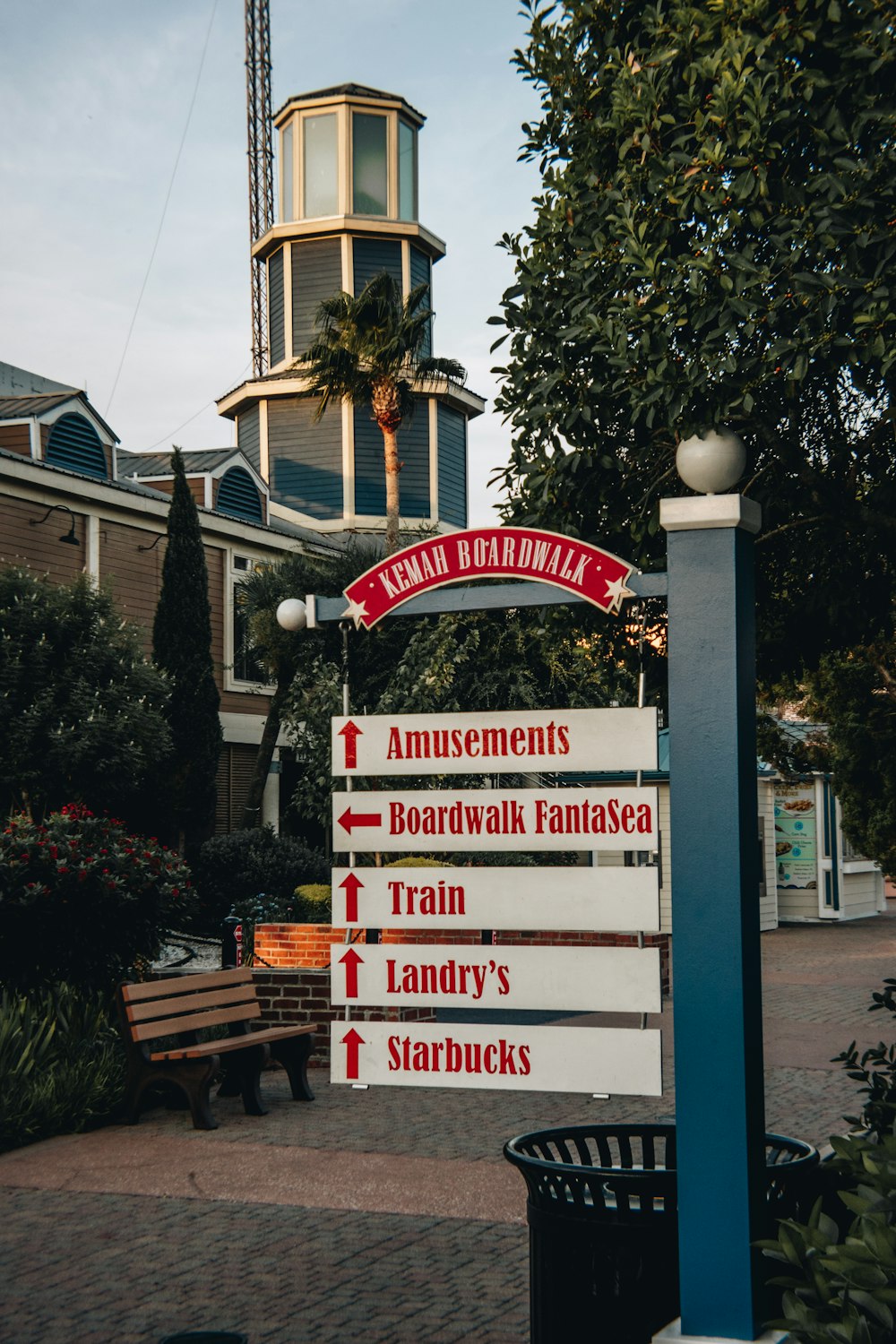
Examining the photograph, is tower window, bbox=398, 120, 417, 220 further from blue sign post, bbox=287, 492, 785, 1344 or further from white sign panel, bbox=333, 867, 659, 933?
blue sign post, bbox=287, 492, 785, 1344

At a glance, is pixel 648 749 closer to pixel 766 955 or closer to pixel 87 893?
pixel 87 893

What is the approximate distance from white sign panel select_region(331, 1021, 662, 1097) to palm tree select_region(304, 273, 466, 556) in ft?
61.6

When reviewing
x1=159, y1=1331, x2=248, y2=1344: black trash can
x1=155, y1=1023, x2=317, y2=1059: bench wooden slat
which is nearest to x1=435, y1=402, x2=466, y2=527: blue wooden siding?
x1=155, y1=1023, x2=317, y2=1059: bench wooden slat

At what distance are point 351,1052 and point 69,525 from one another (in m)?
19.6

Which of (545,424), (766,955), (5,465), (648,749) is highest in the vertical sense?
(5,465)

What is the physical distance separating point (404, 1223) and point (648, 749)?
3556 millimetres

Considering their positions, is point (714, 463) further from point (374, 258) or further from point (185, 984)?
point (374, 258)

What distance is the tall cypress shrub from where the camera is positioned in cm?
2341

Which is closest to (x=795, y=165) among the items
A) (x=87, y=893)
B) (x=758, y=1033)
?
(x=758, y=1033)

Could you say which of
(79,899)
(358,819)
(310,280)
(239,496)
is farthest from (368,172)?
(358,819)

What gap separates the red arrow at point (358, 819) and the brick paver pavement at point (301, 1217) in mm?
968

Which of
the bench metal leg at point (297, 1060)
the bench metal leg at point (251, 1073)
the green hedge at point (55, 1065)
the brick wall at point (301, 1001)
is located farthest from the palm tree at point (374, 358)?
the bench metal leg at point (251, 1073)

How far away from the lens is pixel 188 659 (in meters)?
23.7

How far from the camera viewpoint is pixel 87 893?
1159 centimetres
